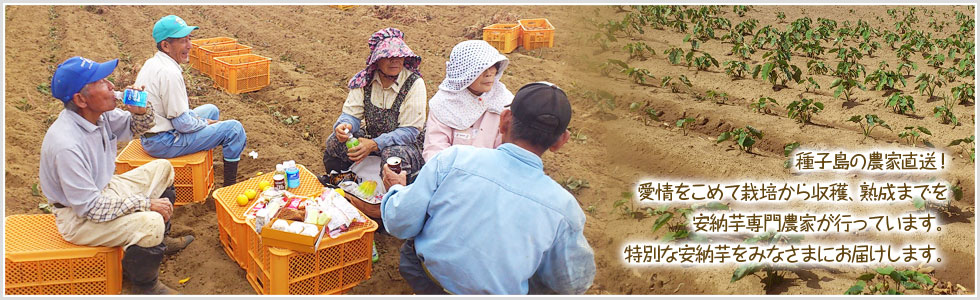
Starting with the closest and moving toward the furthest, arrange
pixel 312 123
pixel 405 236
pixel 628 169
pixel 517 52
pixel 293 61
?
pixel 405 236
pixel 628 169
pixel 312 123
pixel 293 61
pixel 517 52

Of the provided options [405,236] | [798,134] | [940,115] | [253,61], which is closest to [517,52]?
[253,61]

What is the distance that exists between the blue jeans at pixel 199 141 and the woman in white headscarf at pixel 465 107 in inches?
60.9

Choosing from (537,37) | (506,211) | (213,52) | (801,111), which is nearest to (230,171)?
(506,211)

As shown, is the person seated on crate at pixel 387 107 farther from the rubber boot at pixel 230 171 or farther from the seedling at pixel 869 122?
the seedling at pixel 869 122

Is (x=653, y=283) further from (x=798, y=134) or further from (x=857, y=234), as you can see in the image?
(x=798, y=134)

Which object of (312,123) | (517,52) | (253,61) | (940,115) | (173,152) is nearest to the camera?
(173,152)

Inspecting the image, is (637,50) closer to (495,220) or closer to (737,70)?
(737,70)

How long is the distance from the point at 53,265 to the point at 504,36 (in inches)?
298

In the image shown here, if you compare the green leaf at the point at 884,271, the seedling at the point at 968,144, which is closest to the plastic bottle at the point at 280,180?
the green leaf at the point at 884,271

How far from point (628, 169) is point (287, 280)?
3.50 metres

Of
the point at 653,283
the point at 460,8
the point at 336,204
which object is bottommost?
the point at 653,283

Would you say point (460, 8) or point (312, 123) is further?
point (460, 8)

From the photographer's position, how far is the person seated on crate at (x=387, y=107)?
4.92 metres

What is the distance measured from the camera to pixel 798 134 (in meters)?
7.30
